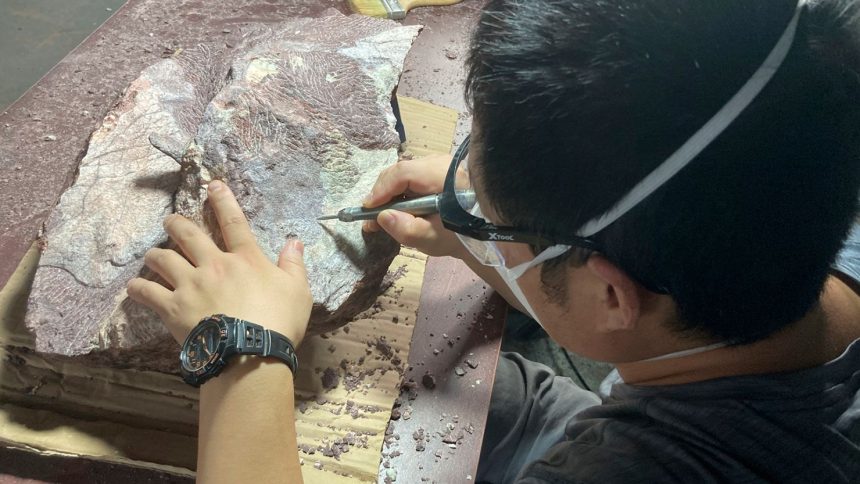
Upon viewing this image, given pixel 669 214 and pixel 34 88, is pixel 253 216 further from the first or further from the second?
pixel 34 88

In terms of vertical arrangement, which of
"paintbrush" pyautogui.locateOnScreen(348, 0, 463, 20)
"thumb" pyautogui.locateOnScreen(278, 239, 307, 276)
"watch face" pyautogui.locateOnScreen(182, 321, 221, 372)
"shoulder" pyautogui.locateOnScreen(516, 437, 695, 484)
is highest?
"paintbrush" pyautogui.locateOnScreen(348, 0, 463, 20)

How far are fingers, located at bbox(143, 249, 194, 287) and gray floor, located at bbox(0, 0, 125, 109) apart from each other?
162cm

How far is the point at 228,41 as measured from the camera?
81.0 inches

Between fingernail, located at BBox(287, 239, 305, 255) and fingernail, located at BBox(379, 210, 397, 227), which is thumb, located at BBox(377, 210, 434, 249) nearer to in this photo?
fingernail, located at BBox(379, 210, 397, 227)

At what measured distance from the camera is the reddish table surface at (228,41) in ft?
4.57

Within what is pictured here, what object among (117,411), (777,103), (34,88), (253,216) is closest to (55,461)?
(117,411)

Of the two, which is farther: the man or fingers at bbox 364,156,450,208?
fingers at bbox 364,156,450,208

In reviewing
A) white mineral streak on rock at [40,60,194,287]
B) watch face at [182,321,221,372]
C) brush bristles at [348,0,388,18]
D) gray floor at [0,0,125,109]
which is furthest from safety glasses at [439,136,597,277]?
gray floor at [0,0,125,109]

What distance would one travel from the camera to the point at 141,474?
4.33 feet

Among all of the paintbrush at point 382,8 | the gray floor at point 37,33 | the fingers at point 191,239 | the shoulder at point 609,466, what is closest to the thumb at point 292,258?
the fingers at point 191,239

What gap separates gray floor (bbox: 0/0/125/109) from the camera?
2.36 metres

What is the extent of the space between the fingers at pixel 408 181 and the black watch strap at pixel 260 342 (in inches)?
15.0

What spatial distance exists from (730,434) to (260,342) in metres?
0.70

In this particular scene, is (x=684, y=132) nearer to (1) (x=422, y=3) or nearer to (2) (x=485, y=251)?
(2) (x=485, y=251)
